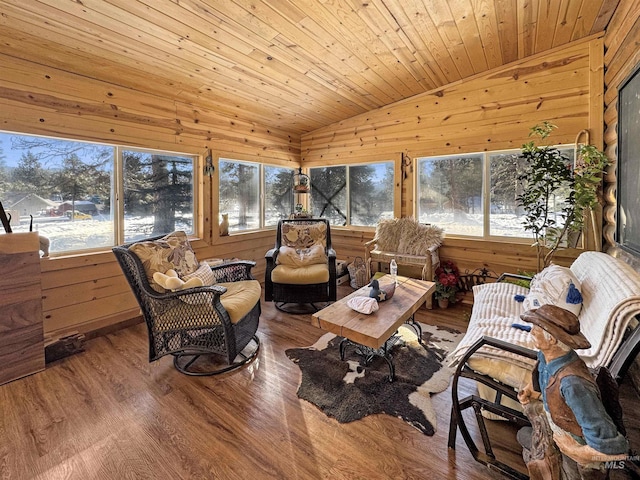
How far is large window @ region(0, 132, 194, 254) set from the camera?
2.56 metres

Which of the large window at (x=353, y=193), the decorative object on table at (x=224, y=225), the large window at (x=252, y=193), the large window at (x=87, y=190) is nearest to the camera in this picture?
the large window at (x=87, y=190)

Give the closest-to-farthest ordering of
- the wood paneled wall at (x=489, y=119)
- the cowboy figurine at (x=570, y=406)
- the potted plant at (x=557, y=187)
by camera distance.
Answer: the cowboy figurine at (x=570, y=406)
the potted plant at (x=557, y=187)
the wood paneled wall at (x=489, y=119)

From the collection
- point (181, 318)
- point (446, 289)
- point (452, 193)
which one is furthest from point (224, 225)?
point (452, 193)

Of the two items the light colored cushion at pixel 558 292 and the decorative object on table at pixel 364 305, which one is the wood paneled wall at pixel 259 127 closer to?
the light colored cushion at pixel 558 292

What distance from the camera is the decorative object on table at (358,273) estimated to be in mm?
4352

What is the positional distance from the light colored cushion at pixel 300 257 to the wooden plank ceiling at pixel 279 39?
1.94 meters

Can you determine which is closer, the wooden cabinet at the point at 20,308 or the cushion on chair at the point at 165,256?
the wooden cabinet at the point at 20,308

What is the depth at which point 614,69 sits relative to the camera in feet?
8.47

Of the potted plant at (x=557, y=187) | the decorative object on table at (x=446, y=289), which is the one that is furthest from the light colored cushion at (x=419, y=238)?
the potted plant at (x=557, y=187)

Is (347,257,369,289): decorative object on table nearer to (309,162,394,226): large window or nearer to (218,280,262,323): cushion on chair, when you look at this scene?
(309,162,394,226): large window

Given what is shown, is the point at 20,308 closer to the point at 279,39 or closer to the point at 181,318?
the point at 181,318

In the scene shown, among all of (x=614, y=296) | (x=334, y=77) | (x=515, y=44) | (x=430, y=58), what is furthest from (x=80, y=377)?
(x=515, y=44)

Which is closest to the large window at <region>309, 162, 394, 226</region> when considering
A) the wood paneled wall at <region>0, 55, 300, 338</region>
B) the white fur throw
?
the white fur throw

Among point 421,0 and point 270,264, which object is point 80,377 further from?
point 421,0
